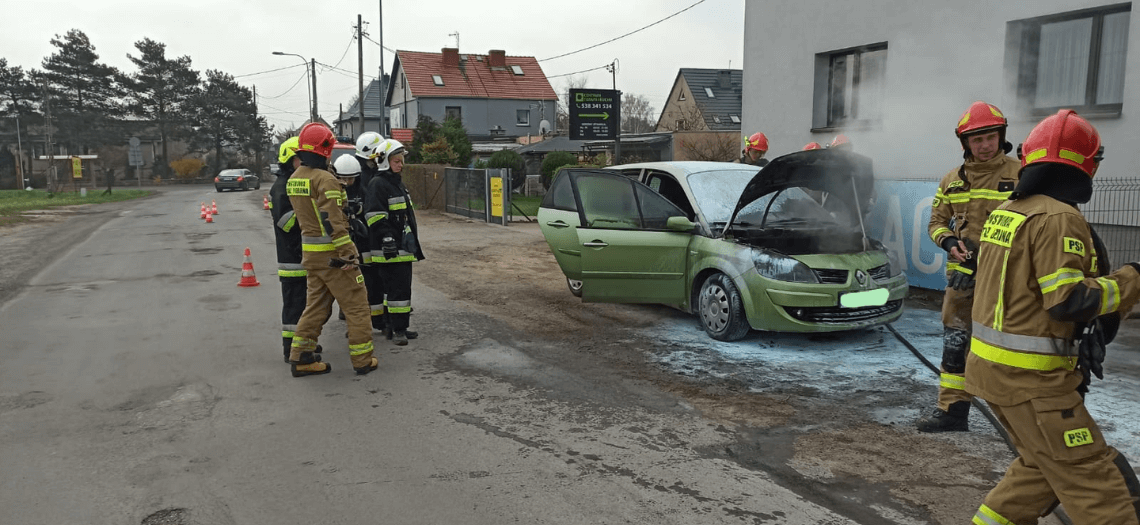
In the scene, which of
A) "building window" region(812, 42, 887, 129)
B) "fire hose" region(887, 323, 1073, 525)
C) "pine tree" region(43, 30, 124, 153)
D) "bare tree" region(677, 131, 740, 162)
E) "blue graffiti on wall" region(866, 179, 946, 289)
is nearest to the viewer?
"fire hose" region(887, 323, 1073, 525)

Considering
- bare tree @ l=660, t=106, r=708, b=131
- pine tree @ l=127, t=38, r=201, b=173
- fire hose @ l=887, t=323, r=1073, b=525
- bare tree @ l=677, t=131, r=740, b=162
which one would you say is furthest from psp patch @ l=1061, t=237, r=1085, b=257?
pine tree @ l=127, t=38, r=201, b=173

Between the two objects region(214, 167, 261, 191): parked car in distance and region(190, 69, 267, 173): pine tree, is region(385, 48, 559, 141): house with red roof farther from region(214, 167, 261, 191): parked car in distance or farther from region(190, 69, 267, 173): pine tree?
region(190, 69, 267, 173): pine tree

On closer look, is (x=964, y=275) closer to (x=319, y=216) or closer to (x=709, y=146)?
(x=319, y=216)

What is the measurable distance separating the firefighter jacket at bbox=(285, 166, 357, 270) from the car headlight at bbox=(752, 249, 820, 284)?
10.5 feet

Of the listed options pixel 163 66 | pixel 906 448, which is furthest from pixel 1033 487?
pixel 163 66

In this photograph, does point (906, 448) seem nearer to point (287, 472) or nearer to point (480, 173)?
point (287, 472)

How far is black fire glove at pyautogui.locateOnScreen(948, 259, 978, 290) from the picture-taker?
4578mm

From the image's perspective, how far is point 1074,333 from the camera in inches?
106

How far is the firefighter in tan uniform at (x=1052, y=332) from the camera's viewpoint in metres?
2.56

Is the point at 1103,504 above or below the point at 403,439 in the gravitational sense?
above

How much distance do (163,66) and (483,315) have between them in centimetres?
6798

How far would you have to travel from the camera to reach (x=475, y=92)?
52500 millimetres

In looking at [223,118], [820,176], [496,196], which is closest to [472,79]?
[223,118]

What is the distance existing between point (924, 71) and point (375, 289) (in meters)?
8.83
